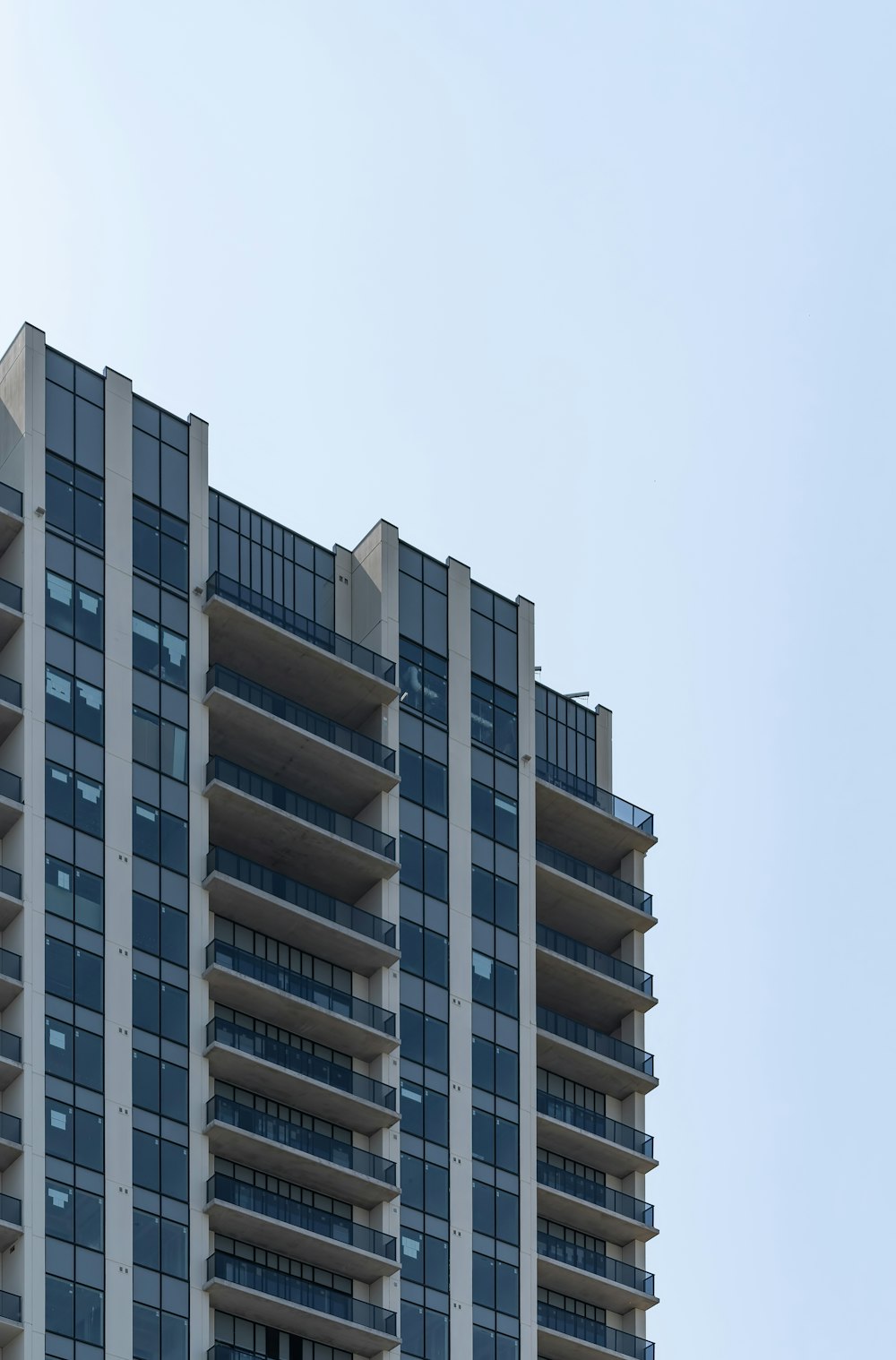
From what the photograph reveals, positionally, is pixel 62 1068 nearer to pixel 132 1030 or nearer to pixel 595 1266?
pixel 132 1030

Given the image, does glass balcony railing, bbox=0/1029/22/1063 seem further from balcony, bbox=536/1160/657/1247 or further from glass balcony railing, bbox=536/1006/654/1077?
glass balcony railing, bbox=536/1006/654/1077

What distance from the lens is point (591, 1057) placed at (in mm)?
126938

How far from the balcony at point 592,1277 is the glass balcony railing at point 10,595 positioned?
3221 centimetres

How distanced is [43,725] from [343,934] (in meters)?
14.6

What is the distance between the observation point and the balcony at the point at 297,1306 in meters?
109

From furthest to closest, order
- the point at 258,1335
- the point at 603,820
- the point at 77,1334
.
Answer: the point at 603,820 → the point at 258,1335 → the point at 77,1334

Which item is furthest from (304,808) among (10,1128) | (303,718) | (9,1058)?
(10,1128)

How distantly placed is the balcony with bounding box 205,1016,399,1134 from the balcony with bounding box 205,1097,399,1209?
847 millimetres

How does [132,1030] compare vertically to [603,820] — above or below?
below

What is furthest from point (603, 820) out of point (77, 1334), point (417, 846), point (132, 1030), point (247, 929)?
point (77, 1334)

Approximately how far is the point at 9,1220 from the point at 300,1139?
47.8 ft

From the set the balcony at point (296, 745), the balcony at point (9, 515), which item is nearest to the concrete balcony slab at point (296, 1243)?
the balcony at point (296, 745)

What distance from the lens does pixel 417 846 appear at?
401 feet

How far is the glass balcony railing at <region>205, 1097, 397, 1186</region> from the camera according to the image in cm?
11206
